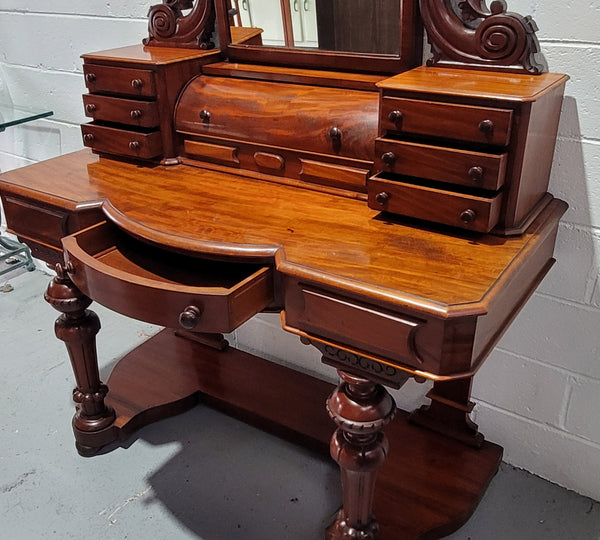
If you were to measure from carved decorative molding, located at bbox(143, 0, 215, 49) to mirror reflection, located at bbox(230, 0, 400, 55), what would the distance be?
0.11m

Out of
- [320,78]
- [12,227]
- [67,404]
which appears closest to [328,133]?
[320,78]

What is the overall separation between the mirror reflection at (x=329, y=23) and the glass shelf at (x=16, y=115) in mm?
1065

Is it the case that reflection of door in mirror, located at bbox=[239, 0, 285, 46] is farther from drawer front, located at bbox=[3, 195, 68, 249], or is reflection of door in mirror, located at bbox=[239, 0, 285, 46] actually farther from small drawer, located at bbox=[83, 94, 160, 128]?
drawer front, located at bbox=[3, 195, 68, 249]

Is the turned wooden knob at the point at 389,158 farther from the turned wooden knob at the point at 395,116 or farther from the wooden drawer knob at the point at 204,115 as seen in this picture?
the wooden drawer knob at the point at 204,115

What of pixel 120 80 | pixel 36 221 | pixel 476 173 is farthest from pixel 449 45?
pixel 36 221

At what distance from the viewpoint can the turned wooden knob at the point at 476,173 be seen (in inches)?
42.9

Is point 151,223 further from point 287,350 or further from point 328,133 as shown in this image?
point 287,350

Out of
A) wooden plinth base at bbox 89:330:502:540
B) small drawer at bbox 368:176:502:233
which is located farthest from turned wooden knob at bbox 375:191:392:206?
wooden plinth base at bbox 89:330:502:540

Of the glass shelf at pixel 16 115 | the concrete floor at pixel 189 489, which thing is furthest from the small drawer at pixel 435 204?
the glass shelf at pixel 16 115

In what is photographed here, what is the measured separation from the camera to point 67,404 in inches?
77.5

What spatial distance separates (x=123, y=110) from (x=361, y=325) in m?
0.89

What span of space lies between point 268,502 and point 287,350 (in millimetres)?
552

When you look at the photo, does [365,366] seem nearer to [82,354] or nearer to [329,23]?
[329,23]

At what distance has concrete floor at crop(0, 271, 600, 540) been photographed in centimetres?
153
